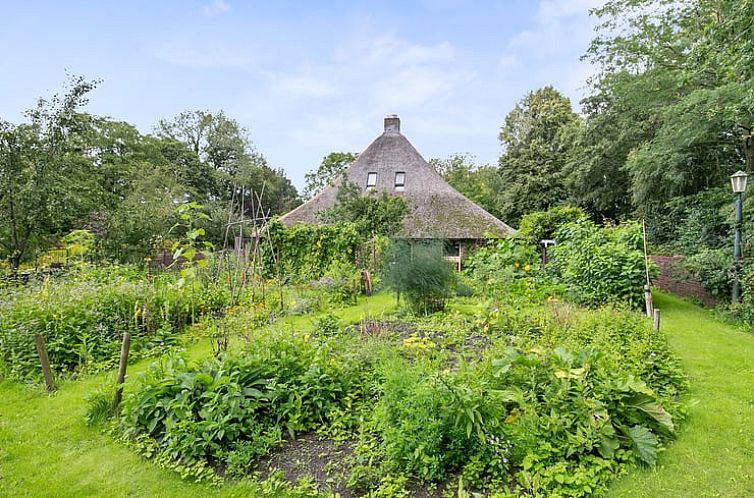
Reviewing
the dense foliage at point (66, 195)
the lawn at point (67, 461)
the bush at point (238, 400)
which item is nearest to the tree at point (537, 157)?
the dense foliage at point (66, 195)

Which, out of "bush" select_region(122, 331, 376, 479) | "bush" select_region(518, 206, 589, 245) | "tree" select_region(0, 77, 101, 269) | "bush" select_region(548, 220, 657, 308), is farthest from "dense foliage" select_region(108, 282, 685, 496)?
"bush" select_region(518, 206, 589, 245)

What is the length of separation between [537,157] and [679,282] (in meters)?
14.4

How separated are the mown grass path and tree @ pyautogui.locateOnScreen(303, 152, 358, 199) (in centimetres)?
1776

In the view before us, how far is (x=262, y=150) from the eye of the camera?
29812mm

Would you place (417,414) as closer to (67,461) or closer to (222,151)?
(67,461)

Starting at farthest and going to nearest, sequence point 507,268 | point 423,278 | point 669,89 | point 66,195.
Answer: point 669,89
point 66,195
point 507,268
point 423,278

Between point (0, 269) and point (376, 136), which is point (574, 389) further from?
point (376, 136)

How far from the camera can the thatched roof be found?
15344 millimetres

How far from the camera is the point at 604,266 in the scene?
6.45m

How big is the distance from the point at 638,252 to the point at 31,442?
772 cm

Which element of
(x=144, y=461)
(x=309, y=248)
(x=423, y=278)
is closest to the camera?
(x=144, y=461)

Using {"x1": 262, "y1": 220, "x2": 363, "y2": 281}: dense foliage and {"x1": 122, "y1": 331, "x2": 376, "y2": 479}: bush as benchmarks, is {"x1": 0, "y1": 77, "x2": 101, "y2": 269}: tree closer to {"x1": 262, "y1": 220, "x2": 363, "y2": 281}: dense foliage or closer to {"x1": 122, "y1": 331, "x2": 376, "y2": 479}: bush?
{"x1": 262, "y1": 220, "x2": 363, "y2": 281}: dense foliage

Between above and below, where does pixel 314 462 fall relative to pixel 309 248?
below

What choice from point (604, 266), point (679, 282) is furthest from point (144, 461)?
point (679, 282)
